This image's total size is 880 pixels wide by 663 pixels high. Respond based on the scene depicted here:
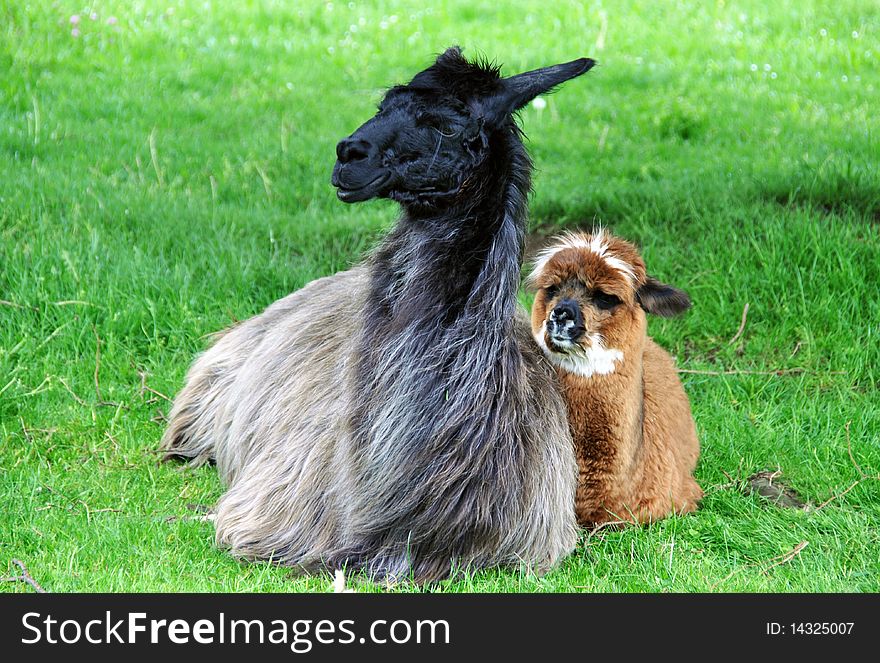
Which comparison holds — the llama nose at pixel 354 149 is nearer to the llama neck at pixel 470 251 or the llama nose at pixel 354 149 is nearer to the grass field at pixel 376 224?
the llama neck at pixel 470 251

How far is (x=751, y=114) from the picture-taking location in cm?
914

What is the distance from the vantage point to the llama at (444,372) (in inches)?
159

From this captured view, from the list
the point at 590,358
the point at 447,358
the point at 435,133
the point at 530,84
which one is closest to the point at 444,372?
the point at 447,358

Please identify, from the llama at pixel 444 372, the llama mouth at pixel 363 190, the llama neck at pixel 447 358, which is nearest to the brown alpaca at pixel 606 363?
the llama at pixel 444 372

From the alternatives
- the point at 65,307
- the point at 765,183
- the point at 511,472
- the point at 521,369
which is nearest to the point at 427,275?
the point at 521,369

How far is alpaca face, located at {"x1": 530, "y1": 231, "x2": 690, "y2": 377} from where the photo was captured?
14.3 feet

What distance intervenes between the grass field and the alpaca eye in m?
0.53

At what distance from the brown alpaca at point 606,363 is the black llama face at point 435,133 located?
26.7 inches

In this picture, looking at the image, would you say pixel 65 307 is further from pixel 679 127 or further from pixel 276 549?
pixel 679 127

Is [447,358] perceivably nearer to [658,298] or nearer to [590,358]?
[590,358]

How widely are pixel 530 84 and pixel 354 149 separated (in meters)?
0.69

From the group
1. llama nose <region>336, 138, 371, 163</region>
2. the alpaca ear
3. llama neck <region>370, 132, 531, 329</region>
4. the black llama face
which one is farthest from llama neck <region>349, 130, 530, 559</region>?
→ the alpaca ear

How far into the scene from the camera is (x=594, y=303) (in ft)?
14.4
